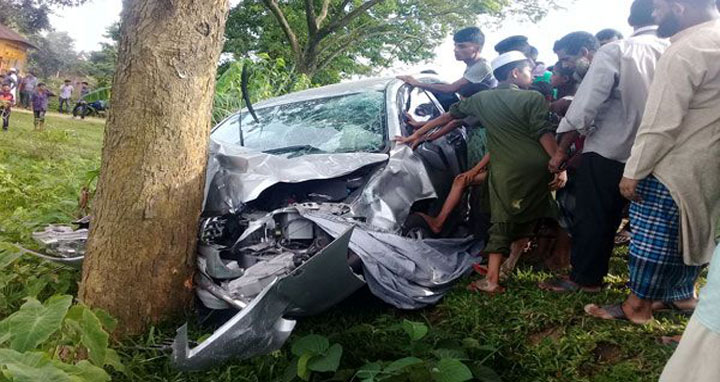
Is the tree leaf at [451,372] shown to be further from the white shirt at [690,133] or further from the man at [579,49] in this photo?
the man at [579,49]

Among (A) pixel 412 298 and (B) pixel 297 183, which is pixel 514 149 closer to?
(A) pixel 412 298

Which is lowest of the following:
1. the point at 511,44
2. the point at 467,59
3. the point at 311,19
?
the point at 467,59

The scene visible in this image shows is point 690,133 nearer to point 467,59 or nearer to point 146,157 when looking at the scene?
point 467,59

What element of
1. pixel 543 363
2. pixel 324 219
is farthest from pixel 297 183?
pixel 543 363

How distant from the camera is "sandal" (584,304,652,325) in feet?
8.91

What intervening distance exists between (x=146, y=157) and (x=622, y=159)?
245cm

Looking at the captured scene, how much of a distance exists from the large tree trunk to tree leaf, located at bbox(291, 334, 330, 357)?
2.78ft

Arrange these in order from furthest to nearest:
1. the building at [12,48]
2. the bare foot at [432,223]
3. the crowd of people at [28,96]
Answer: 1. the building at [12,48]
2. the crowd of people at [28,96]
3. the bare foot at [432,223]

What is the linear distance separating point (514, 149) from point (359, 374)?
1.79 meters

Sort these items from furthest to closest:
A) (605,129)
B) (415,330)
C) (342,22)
→ (342,22), (605,129), (415,330)

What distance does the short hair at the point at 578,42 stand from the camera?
3.46m

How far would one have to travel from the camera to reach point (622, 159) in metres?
2.91

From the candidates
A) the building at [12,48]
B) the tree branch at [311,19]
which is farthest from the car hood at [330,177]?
the building at [12,48]

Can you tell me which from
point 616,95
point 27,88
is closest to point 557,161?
point 616,95
